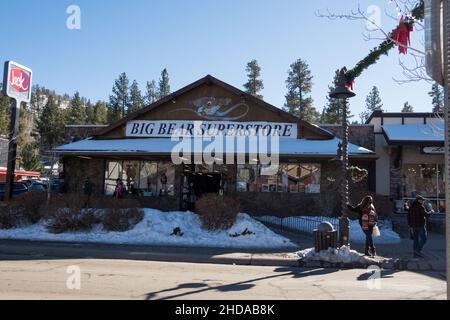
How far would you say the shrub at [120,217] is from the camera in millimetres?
16062

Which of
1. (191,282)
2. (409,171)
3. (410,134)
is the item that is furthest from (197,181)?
(191,282)

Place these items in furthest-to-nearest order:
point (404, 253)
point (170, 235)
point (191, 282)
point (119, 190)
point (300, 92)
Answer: point (300, 92), point (119, 190), point (170, 235), point (404, 253), point (191, 282)

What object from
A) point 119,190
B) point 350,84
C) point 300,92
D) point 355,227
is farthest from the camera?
point 300,92

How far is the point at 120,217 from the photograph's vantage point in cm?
1616

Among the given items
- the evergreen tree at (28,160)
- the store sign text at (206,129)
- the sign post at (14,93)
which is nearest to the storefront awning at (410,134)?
the store sign text at (206,129)

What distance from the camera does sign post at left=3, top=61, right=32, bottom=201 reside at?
22.3 meters

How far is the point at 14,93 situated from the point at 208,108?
375 inches

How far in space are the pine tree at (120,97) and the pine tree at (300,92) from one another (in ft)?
85.2

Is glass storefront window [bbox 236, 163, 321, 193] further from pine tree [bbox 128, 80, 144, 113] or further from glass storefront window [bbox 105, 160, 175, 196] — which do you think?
pine tree [bbox 128, 80, 144, 113]

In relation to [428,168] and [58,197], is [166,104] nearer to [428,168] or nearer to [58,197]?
[58,197]

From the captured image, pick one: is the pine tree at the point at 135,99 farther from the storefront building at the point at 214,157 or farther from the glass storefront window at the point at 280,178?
the glass storefront window at the point at 280,178

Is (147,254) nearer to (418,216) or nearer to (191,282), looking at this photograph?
(191,282)

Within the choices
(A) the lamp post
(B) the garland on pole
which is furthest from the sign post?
(B) the garland on pole
